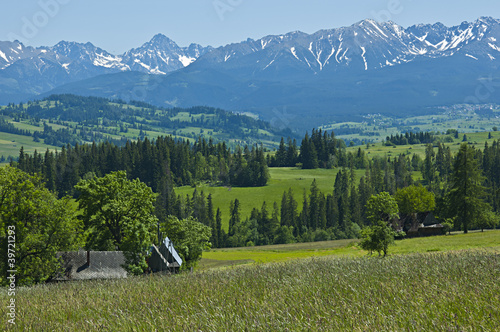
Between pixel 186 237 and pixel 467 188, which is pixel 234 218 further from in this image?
pixel 186 237

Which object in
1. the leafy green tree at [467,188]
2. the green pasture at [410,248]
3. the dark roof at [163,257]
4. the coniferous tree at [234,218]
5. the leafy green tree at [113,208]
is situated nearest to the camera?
the leafy green tree at [113,208]

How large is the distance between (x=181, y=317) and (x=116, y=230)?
50369 millimetres

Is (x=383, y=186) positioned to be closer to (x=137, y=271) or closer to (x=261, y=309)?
(x=137, y=271)

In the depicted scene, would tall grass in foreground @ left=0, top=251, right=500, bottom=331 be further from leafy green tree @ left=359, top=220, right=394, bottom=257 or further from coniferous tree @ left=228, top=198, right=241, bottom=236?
coniferous tree @ left=228, top=198, right=241, bottom=236

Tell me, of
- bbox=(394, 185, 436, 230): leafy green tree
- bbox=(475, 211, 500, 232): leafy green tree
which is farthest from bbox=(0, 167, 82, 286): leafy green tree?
bbox=(394, 185, 436, 230): leafy green tree

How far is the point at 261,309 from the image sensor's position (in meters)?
13.0

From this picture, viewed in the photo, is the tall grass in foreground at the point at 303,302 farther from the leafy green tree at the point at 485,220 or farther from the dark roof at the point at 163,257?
the leafy green tree at the point at 485,220

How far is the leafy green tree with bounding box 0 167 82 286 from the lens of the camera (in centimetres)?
4138

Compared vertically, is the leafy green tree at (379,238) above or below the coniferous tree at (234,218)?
above

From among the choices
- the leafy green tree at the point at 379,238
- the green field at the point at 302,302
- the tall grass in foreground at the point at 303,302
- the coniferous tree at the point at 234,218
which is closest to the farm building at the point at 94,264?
the leafy green tree at the point at 379,238

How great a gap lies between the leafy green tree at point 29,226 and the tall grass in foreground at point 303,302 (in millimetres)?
23539

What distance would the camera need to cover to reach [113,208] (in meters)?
58.7

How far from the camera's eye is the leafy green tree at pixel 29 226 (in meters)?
41.4

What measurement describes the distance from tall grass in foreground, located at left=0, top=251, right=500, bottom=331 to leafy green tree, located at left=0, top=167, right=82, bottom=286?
23539 mm
